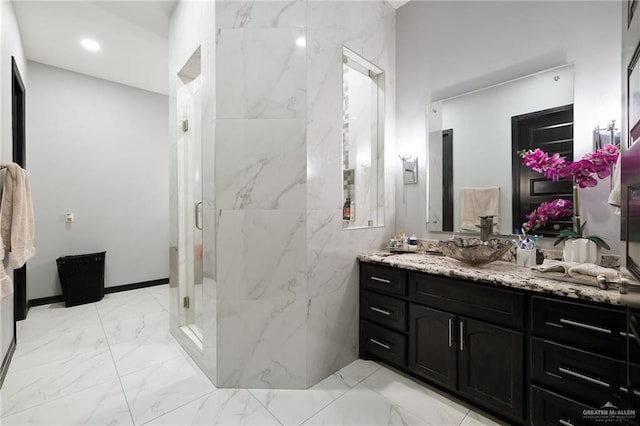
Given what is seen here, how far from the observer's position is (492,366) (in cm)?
154

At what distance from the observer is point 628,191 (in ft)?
2.37

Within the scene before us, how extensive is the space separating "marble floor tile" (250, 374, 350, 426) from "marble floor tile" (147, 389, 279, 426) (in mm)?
51

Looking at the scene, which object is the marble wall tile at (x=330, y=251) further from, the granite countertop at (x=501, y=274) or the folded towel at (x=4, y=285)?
the folded towel at (x=4, y=285)

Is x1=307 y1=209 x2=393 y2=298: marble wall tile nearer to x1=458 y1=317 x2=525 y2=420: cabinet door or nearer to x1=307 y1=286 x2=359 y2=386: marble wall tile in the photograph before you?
x1=307 y1=286 x2=359 y2=386: marble wall tile

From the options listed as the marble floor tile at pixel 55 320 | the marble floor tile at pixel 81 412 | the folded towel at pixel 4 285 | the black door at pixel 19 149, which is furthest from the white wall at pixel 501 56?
the black door at pixel 19 149

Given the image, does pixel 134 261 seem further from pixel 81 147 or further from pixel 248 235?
pixel 248 235

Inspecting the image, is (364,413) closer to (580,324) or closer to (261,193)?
(580,324)

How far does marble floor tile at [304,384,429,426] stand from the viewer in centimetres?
157

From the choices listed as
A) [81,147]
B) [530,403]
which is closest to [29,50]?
[81,147]

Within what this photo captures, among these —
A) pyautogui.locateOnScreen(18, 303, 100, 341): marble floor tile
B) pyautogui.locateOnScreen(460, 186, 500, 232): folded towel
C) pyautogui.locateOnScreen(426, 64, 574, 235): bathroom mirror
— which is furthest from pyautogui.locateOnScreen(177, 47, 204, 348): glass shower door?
pyautogui.locateOnScreen(460, 186, 500, 232): folded towel

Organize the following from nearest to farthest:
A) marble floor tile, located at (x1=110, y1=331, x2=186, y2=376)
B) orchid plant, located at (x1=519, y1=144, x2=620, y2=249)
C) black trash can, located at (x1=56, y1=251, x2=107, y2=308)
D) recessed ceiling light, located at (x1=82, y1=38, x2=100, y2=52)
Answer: orchid plant, located at (x1=519, y1=144, x2=620, y2=249), marble floor tile, located at (x1=110, y1=331, x2=186, y2=376), recessed ceiling light, located at (x1=82, y1=38, x2=100, y2=52), black trash can, located at (x1=56, y1=251, x2=107, y2=308)

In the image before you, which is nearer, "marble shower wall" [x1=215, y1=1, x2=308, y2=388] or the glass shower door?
"marble shower wall" [x1=215, y1=1, x2=308, y2=388]

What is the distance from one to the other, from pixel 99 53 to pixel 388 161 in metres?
3.43

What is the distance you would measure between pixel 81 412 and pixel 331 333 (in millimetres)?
1540
